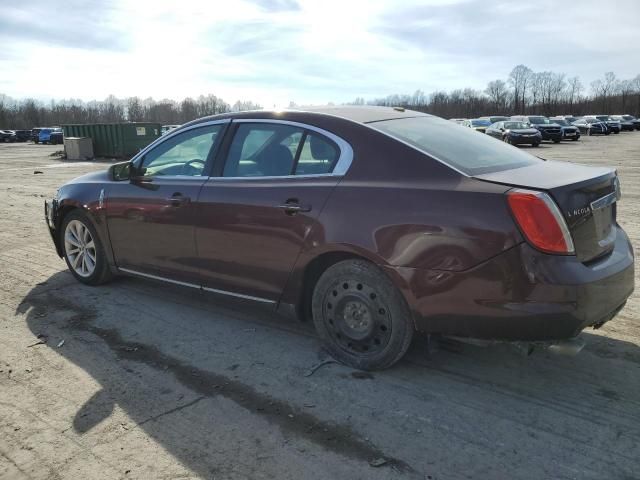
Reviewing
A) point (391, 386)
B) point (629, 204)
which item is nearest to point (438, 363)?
point (391, 386)

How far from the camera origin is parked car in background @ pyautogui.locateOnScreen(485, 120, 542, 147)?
30219 millimetres

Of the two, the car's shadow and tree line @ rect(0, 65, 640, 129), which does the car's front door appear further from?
tree line @ rect(0, 65, 640, 129)

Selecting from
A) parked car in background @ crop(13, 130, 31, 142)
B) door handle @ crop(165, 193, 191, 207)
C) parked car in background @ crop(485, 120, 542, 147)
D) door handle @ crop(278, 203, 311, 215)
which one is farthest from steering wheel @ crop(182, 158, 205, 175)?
parked car in background @ crop(13, 130, 31, 142)

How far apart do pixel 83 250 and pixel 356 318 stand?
3249 millimetres

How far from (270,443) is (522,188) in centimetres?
190

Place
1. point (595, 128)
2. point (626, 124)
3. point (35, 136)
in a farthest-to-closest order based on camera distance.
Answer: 1. point (35, 136)
2. point (626, 124)
3. point (595, 128)

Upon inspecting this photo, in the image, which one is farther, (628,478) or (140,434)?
(140,434)

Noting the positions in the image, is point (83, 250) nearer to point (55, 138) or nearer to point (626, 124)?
point (55, 138)

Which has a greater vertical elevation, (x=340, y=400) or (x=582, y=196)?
(x=582, y=196)

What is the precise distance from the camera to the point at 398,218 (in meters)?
3.11

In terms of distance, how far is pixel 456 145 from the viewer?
3535 millimetres

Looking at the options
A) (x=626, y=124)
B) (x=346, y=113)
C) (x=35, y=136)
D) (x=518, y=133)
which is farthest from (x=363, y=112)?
(x=35, y=136)

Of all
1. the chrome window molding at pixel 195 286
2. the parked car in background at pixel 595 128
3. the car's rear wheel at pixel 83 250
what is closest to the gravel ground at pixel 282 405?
the chrome window molding at pixel 195 286

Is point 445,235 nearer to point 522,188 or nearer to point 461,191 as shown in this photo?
point 461,191
